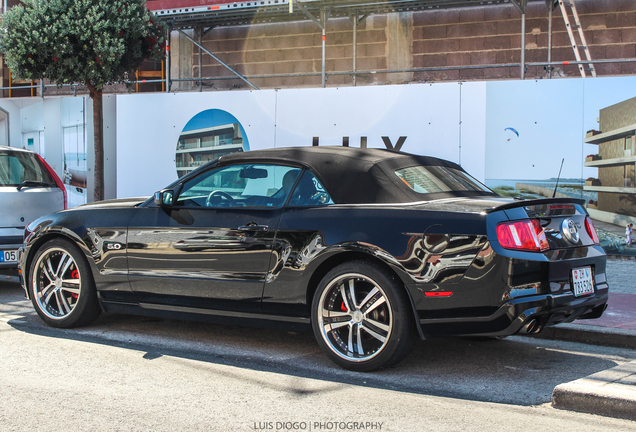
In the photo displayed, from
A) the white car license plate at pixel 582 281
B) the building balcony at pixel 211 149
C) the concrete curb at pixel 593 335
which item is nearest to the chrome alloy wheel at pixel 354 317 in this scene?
the white car license plate at pixel 582 281

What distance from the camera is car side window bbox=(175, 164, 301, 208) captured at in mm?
4766

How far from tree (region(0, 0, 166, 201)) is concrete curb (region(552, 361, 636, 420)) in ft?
29.9

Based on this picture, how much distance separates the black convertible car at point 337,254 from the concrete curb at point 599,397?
42 cm

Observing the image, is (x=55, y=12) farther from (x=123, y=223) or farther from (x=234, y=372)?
(x=234, y=372)

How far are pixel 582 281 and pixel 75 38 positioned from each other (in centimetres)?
924

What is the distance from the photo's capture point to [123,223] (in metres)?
5.23

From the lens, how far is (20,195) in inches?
297

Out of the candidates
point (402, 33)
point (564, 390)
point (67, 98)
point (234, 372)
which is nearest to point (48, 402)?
point (234, 372)

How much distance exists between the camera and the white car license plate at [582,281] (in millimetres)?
4137

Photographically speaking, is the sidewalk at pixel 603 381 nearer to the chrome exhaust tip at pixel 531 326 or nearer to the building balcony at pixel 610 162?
the chrome exhaust tip at pixel 531 326

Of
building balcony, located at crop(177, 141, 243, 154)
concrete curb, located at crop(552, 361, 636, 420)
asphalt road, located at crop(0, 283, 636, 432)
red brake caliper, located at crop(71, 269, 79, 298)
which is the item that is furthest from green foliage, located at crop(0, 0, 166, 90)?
concrete curb, located at crop(552, 361, 636, 420)

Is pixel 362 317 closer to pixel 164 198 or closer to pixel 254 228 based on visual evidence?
pixel 254 228

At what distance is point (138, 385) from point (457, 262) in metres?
2.08

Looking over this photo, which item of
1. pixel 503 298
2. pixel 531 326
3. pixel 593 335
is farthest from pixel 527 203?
pixel 593 335
